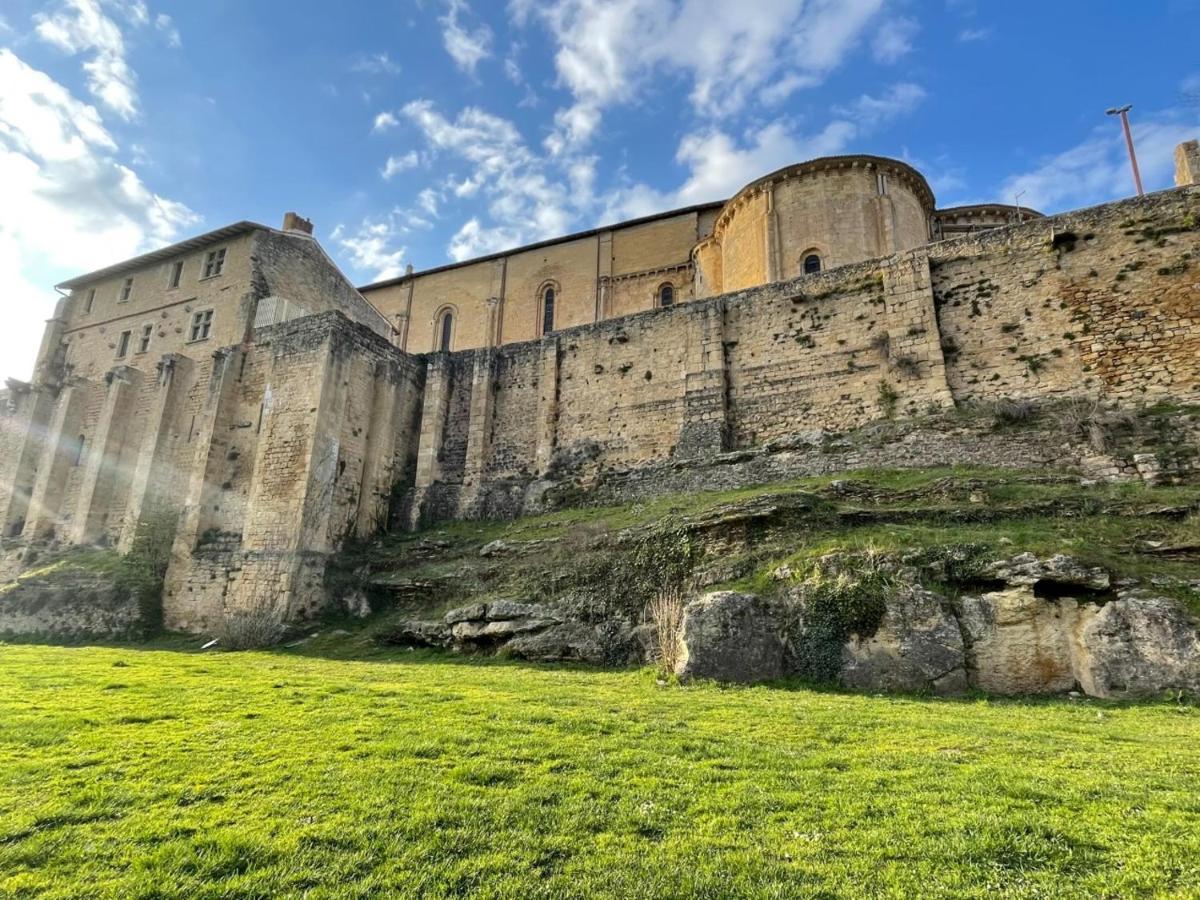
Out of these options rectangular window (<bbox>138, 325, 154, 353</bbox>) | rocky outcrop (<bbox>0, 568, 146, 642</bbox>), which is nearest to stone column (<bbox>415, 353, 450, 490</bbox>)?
rocky outcrop (<bbox>0, 568, 146, 642</bbox>)

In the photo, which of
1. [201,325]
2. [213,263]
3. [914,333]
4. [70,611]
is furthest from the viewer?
[213,263]

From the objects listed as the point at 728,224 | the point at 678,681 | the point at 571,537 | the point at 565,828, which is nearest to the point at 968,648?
the point at 678,681

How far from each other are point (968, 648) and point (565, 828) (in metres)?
7.84

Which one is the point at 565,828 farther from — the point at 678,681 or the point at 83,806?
the point at 678,681

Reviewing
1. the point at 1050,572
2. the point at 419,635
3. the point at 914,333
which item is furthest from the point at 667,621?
the point at 914,333

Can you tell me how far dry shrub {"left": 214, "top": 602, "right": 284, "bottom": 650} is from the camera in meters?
16.4

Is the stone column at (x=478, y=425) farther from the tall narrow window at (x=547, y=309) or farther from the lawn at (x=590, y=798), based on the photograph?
the lawn at (x=590, y=798)

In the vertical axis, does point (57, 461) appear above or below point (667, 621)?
above

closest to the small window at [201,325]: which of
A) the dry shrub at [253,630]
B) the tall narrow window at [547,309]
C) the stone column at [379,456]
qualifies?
the stone column at [379,456]

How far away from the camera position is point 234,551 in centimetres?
1948

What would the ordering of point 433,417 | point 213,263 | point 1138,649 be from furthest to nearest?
point 213,263
point 433,417
point 1138,649

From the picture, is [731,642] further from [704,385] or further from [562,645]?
[704,385]

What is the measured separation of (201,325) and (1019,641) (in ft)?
95.9

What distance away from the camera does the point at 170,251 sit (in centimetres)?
2795
